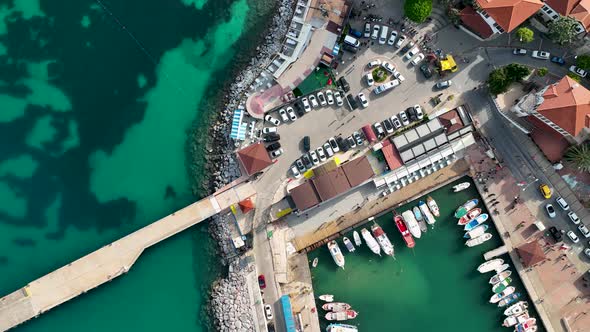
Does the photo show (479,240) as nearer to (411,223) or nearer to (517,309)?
(411,223)

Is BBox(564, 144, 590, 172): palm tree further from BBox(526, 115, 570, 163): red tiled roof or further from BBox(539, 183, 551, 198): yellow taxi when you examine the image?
BBox(539, 183, 551, 198): yellow taxi

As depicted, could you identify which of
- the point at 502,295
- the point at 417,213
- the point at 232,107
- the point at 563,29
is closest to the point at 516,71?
the point at 563,29

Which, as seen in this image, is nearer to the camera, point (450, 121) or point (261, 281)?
point (450, 121)

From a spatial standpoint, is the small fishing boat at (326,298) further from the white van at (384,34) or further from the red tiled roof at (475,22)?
the red tiled roof at (475,22)

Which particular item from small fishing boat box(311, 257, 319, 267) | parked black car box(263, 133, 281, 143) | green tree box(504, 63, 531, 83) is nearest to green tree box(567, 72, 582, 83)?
green tree box(504, 63, 531, 83)

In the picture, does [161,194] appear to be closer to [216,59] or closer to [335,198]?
[216,59]
